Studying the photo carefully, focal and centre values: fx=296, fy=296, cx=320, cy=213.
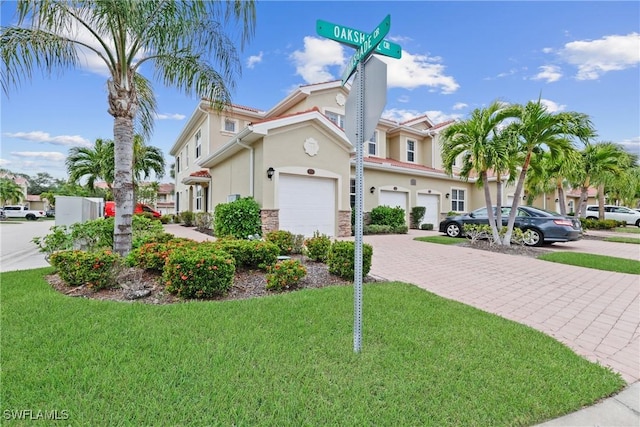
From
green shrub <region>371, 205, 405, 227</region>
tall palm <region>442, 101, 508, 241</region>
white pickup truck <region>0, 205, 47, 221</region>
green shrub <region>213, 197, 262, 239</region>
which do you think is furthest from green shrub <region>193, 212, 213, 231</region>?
white pickup truck <region>0, 205, 47, 221</region>

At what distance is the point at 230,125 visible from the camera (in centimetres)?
1827

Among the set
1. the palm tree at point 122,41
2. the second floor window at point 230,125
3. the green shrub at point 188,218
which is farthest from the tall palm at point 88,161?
the palm tree at point 122,41

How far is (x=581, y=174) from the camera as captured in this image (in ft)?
55.1

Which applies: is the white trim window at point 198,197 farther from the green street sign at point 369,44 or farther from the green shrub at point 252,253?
the green street sign at point 369,44

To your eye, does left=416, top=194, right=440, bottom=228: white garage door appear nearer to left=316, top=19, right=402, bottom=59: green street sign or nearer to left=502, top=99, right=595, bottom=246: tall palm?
left=502, top=99, right=595, bottom=246: tall palm

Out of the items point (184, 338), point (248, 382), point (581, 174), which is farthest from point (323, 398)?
point (581, 174)

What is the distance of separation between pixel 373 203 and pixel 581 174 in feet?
39.4

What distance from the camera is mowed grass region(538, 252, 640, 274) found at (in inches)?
296

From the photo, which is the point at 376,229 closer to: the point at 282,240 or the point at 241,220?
the point at 241,220

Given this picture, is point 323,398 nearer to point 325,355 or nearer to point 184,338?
point 325,355

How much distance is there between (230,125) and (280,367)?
17.8 m

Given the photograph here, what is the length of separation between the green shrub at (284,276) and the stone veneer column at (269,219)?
6.11m

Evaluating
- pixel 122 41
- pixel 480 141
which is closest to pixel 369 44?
pixel 122 41

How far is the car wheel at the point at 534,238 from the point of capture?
38.0 feet
